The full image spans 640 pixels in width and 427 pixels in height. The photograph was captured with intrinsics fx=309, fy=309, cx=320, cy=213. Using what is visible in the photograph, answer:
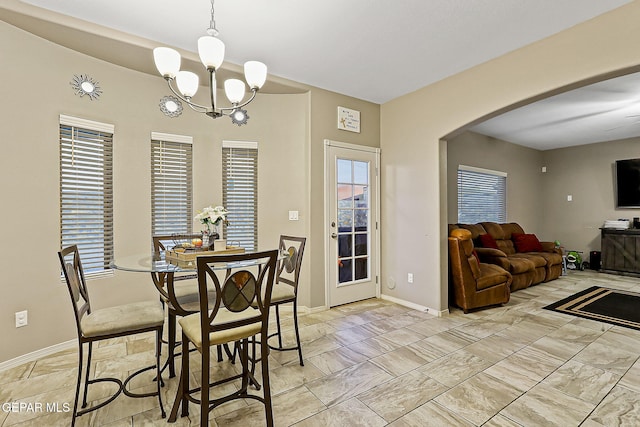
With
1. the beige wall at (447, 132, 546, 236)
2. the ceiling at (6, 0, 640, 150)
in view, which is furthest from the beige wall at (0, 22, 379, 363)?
the beige wall at (447, 132, 546, 236)

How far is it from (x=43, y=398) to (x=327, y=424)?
1958 millimetres

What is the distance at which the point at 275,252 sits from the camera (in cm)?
177

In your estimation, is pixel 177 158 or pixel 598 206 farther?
pixel 598 206

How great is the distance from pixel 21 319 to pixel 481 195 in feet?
22.1

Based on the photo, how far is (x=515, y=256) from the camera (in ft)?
17.8

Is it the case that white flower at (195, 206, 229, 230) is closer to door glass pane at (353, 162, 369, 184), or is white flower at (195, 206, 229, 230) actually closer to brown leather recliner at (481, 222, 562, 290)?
door glass pane at (353, 162, 369, 184)

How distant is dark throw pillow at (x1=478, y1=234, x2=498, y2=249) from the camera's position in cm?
520

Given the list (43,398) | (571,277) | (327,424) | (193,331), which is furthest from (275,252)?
(571,277)

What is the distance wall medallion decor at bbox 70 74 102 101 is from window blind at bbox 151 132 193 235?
0.60 metres

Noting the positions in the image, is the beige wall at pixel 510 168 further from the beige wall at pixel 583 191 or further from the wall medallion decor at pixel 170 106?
the wall medallion decor at pixel 170 106

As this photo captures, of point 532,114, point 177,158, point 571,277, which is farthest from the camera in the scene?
point 571,277

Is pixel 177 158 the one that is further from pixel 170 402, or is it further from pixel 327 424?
pixel 327 424

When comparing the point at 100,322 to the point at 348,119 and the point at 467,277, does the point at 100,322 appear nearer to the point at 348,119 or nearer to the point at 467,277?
the point at 348,119

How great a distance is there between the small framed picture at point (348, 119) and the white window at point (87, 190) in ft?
8.55
